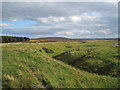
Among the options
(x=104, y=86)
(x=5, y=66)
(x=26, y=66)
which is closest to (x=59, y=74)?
(x=26, y=66)

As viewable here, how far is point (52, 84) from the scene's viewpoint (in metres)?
12.3

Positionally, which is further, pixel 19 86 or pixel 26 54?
pixel 26 54

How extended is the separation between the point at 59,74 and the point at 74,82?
2.05 meters

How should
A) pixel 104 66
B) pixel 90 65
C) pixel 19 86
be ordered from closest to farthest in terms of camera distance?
1. pixel 19 86
2. pixel 104 66
3. pixel 90 65

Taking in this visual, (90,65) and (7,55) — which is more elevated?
(7,55)

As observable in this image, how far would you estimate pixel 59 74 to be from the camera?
14898 millimetres

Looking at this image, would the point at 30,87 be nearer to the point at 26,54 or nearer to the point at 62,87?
the point at 62,87

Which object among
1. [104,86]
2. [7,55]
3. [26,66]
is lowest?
[104,86]

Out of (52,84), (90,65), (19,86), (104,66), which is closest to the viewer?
(19,86)

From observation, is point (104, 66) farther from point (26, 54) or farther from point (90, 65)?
point (26, 54)

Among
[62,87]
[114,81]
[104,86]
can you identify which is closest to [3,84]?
[62,87]

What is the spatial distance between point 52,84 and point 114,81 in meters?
7.43

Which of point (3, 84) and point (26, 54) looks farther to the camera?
point (26, 54)

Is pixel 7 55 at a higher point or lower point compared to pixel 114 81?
higher
